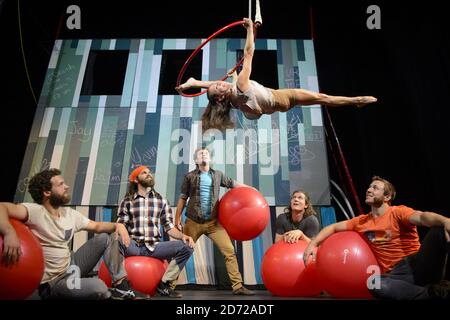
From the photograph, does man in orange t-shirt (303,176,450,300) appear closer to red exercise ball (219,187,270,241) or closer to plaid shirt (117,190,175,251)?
red exercise ball (219,187,270,241)

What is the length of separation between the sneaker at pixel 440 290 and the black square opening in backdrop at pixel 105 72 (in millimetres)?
4479

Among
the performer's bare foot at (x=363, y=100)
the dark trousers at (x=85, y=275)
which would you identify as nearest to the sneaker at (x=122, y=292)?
the dark trousers at (x=85, y=275)

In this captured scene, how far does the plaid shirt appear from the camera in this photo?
11.4 ft

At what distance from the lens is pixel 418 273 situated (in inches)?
102

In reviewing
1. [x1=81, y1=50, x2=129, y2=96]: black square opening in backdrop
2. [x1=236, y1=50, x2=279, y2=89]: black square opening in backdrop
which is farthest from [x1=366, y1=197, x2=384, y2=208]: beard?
[x1=81, y1=50, x2=129, y2=96]: black square opening in backdrop

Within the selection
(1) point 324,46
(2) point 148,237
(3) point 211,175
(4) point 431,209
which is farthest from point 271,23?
(2) point 148,237

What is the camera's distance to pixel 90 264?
2.78 meters

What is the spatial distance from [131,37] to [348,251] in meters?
4.56

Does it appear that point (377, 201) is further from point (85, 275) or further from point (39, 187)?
point (39, 187)

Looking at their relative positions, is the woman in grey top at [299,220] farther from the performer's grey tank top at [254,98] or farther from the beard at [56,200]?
the beard at [56,200]

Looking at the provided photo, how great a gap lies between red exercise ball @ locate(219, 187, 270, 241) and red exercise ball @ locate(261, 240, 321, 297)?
0.32 meters

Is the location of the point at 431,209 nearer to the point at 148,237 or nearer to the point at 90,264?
the point at 148,237

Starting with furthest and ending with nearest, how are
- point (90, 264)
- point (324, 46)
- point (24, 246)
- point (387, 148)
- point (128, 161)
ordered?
1. point (324, 46)
2. point (128, 161)
3. point (387, 148)
4. point (90, 264)
5. point (24, 246)

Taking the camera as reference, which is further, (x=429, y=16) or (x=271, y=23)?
(x=271, y=23)
